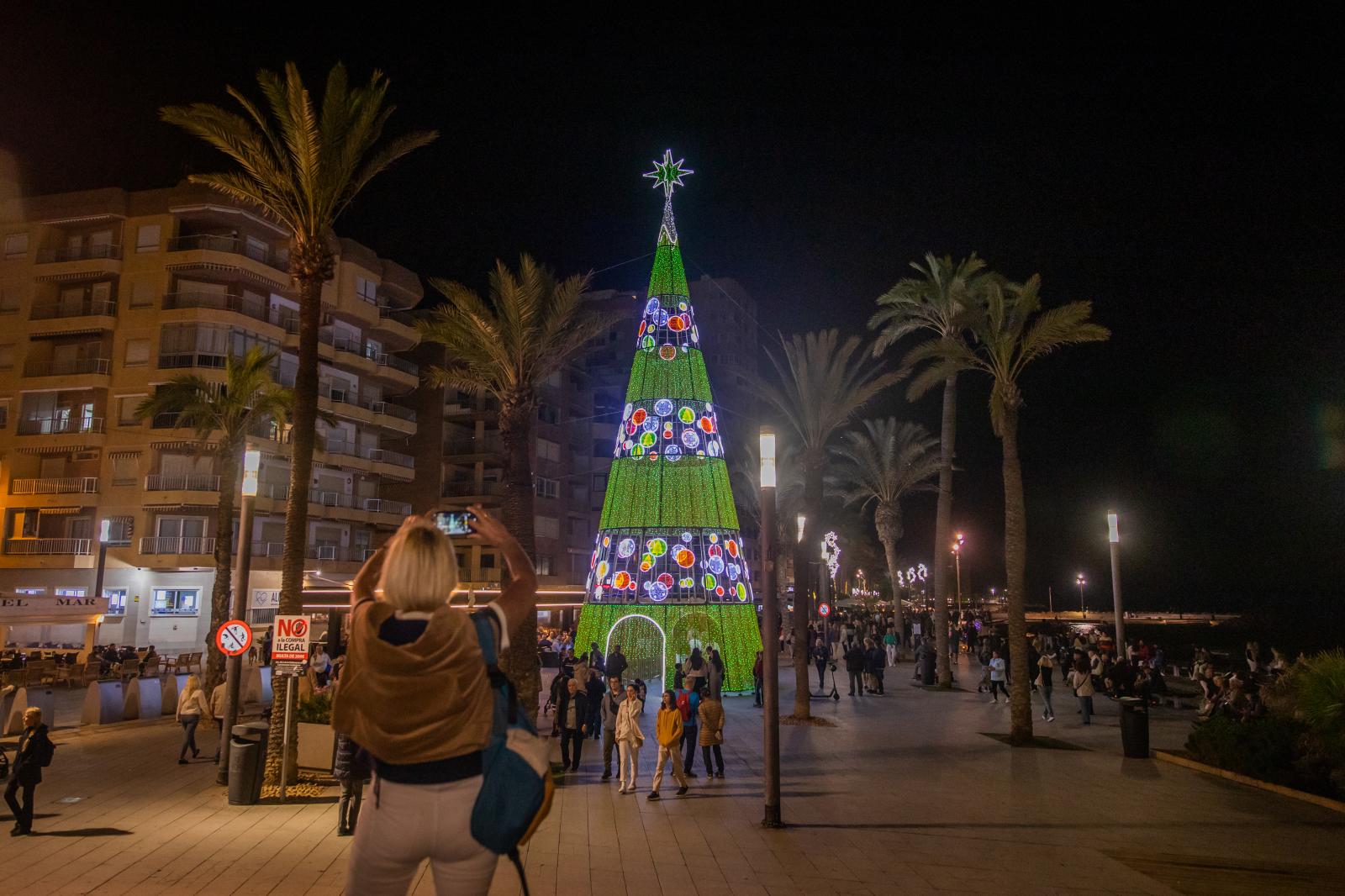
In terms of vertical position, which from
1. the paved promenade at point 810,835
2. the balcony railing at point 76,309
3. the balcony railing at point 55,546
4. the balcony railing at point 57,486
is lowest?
the paved promenade at point 810,835

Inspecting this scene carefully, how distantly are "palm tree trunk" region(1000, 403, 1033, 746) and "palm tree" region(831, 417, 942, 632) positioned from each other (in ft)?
79.0

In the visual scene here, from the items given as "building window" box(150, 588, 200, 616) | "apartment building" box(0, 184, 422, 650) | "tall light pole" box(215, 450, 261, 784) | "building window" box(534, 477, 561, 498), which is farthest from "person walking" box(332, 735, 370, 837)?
"building window" box(534, 477, 561, 498)

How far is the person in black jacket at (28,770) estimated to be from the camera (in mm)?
10133

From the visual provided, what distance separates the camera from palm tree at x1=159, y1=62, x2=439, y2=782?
14250 millimetres

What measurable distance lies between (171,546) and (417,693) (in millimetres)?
42384

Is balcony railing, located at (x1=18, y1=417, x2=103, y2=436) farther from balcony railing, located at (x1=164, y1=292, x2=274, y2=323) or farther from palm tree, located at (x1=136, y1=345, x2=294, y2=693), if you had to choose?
palm tree, located at (x1=136, y1=345, x2=294, y2=693)

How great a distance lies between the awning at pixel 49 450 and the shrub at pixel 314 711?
33.5 metres

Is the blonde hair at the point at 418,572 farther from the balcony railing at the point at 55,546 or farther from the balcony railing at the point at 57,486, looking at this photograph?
the balcony railing at the point at 57,486

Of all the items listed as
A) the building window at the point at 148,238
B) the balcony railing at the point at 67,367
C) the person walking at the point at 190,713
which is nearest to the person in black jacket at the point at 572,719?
the person walking at the point at 190,713

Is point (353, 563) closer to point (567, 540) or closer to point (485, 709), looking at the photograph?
point (567, 540)

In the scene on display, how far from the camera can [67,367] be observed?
4150 cm

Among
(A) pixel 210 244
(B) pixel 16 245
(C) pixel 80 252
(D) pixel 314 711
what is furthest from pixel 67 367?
(D) pixel 314 711

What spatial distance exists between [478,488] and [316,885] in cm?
4909

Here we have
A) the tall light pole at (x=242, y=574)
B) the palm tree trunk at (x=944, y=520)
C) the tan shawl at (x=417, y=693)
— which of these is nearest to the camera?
the tan shawl at (x=417, y=693)
